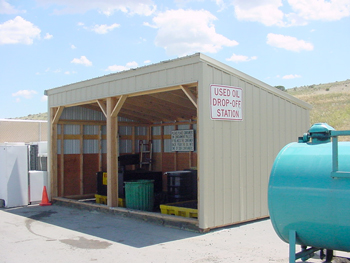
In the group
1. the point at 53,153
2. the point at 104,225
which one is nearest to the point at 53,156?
the point at 53,153

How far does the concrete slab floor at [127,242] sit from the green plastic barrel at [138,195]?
2.36 ft

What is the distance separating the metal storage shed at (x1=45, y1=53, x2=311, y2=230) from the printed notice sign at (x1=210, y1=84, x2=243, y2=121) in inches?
0.9

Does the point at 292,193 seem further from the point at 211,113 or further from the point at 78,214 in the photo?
the point at 78,214

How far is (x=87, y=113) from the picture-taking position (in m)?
14.4

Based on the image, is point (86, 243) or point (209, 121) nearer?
point (86, 243)

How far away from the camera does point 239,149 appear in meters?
8.98

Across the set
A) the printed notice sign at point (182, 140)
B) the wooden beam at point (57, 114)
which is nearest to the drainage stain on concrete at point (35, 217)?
the wooden beam at point (57, 114)

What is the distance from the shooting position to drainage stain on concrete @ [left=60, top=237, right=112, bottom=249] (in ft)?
24.7

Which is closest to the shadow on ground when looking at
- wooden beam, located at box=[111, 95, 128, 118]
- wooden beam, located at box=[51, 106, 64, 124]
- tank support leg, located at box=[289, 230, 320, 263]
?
wooden beam, located at box=[111, 95, 128, 118]

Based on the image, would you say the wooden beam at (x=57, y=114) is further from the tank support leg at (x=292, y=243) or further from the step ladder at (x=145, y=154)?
the tank support leg at (x=292, y=243)

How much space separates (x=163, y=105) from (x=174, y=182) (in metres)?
2.82

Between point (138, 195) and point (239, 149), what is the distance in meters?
3.39

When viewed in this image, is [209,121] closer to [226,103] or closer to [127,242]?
[226,103]

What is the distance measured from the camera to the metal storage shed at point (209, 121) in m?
8.34
